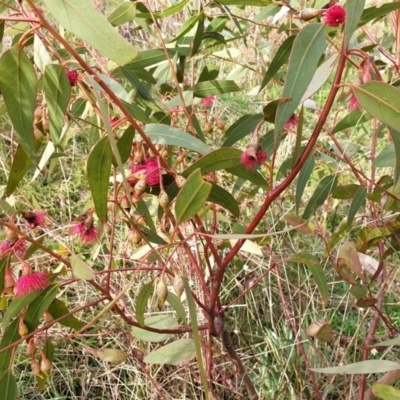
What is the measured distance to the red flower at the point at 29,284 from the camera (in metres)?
0.95

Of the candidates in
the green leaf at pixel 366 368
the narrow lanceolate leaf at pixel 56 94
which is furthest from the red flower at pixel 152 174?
the green leaf at pixel 366 368

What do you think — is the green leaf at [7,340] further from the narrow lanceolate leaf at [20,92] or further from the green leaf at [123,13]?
the green leaf at [123,13]

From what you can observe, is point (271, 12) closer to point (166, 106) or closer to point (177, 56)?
point (177, 56)

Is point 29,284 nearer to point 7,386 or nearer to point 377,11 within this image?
point 7,386

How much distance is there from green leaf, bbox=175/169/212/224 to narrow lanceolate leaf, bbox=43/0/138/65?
7.0 inches

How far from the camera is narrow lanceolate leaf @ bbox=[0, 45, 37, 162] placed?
2.76 ft

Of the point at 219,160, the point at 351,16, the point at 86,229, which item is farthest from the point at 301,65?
the point at 86,229

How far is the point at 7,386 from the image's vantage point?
1.04m

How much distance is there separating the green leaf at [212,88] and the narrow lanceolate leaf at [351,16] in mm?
514

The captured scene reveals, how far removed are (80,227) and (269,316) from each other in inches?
36.0

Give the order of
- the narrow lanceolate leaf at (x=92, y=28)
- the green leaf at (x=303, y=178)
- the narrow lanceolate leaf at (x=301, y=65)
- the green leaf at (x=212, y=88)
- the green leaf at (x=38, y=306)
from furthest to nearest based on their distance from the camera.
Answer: the green leaf at (x=212, y=88), the green leaf at (x=303, y=178), the green leaf at (x=38, y=306), the narrow lanceolate leaf at (x=301, y=65), the narrow lanceolate leaf at (x=92, y=28)

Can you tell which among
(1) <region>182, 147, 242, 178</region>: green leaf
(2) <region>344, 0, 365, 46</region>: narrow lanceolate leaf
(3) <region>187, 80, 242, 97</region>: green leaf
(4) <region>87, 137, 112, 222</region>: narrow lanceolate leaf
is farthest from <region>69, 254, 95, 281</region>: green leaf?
(3) <region>187, 80, 242, 97</region>: green leaf

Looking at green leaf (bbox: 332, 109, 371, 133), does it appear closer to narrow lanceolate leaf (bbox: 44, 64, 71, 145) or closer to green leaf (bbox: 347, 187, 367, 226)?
green leaf (bbox: 347, 187, 367, 226)

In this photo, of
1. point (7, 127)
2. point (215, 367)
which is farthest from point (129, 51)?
point (7, 127)
